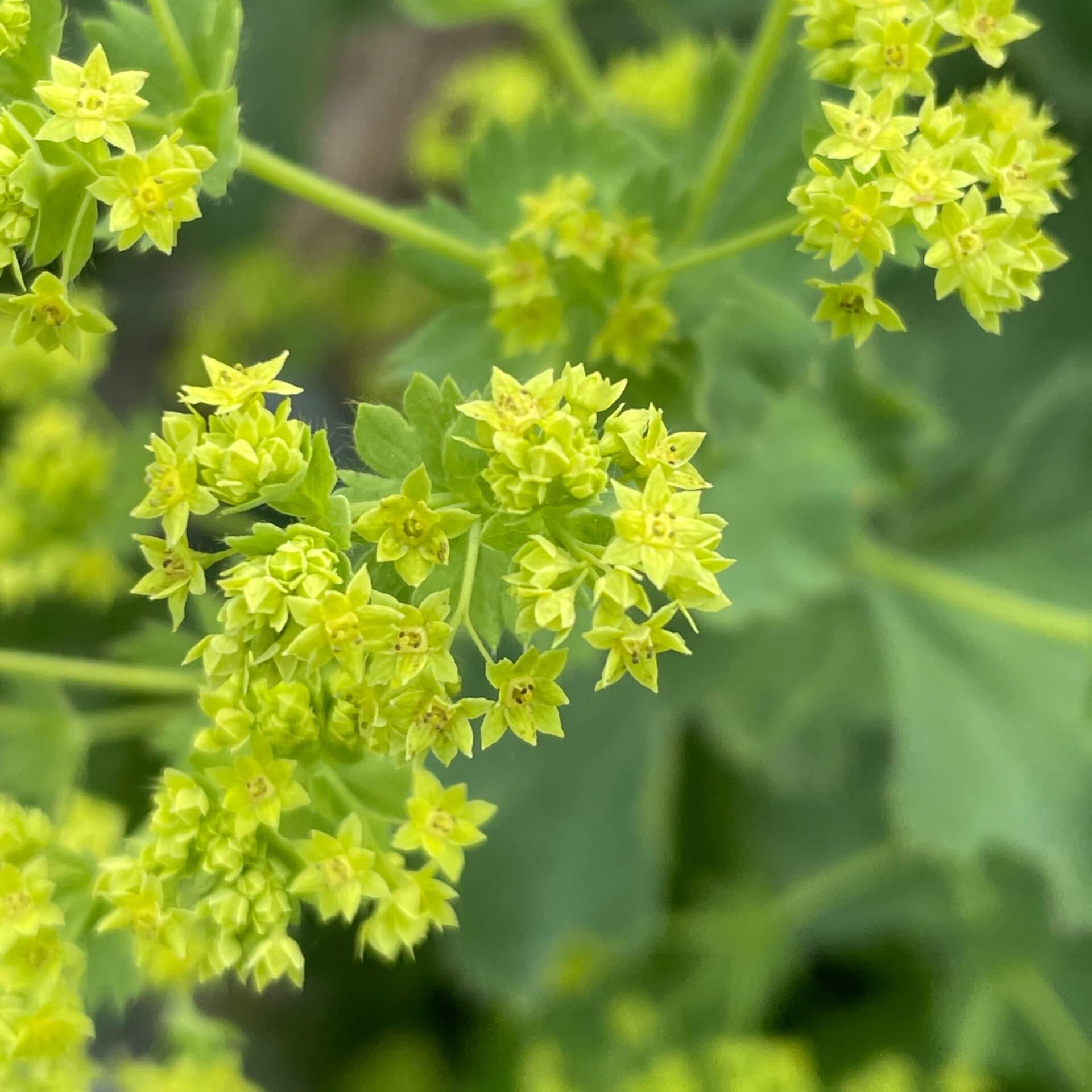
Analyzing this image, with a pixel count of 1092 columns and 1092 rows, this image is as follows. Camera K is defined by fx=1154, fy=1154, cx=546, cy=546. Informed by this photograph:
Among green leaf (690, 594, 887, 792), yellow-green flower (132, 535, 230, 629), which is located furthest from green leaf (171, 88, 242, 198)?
green leaf (690, 594, 887, 792)

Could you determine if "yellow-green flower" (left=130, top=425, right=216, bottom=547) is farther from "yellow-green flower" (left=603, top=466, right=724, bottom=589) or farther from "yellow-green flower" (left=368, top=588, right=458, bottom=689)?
"yellow-green flower" (left=603, top=466, right=724, bottom=589)

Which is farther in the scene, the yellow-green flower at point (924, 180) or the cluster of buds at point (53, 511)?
the cluster of buds at point (53, 511)

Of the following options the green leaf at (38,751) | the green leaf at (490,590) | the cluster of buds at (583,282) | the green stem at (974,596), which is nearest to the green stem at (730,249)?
the cluster of buds at (583,282)

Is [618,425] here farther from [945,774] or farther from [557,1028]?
[557,1028]

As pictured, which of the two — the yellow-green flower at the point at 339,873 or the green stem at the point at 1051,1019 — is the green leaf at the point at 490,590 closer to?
the yellow-green flower at the point at 339,873

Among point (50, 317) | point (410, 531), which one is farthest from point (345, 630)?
point (50, 317)

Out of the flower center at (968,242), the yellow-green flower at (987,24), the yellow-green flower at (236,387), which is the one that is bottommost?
the yellow-green flower at (236,387)
